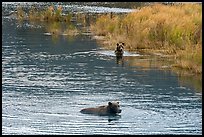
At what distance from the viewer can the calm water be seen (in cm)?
2217

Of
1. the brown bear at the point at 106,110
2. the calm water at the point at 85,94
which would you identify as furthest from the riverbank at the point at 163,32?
the brown bear at the point at 106,110

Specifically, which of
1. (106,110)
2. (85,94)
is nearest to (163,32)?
(85,94)

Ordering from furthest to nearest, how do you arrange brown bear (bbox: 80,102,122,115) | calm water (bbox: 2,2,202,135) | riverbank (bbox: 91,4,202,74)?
riverbank (bbox: 91,4,202,74) → brown bear (bbox: 80,102,122,115) → calm water (bbox: 2,2,202,135)

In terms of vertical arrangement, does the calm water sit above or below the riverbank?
below

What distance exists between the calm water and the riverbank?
1488 mm

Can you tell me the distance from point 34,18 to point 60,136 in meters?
37.7

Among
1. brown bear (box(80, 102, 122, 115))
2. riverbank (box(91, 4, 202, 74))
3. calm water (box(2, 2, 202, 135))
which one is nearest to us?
calm water (box(2, 2, 202, 135))

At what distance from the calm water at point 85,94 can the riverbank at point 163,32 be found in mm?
1488

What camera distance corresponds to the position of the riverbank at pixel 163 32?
34.7 meters

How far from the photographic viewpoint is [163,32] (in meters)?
40.7

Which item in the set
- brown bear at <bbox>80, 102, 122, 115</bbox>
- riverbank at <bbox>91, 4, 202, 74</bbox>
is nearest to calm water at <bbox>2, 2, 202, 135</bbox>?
brown bear at <bbox>80, 102, 122, 115</bbox>

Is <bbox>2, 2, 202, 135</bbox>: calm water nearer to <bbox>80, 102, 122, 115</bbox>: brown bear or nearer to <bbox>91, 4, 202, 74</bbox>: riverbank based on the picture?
<bbox>80, 102, 122, 115</bbox>: brown bear

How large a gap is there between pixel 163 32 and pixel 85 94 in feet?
47.1

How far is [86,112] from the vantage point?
23.7m
